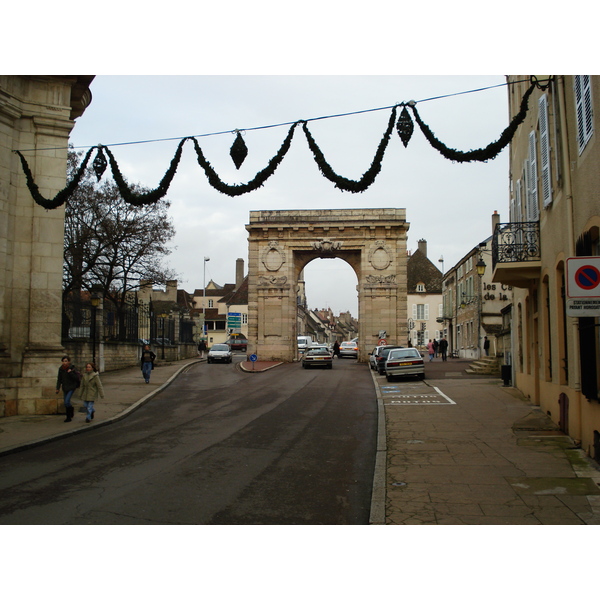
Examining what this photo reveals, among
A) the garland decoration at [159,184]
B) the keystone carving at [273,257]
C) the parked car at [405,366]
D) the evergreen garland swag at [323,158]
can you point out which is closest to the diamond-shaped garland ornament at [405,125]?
the evergreen garland swag at [323,158]

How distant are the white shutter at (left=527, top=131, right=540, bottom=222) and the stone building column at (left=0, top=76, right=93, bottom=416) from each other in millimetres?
12311

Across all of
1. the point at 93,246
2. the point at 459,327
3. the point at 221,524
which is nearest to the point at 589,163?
the point at 221,524

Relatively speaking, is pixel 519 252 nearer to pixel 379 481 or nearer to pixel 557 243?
pixel 557 243

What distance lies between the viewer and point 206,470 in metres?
10.1

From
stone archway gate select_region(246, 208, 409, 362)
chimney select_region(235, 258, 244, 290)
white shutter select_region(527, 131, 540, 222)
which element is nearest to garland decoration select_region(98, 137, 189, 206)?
white shutter select_region(527, 131, 540, 222)

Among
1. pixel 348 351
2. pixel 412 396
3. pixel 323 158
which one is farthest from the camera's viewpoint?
pixel 348 351

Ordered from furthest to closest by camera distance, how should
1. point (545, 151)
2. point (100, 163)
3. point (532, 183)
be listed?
point (532, 183), point (545, 151), point (100, 163)

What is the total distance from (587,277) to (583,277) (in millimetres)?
43

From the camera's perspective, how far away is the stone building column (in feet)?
52.5

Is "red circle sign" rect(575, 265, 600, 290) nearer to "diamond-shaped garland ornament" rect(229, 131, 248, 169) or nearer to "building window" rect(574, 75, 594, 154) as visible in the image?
"building window" rect(574, 75, 594, 154)

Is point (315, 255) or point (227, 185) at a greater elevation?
point (315, 255)

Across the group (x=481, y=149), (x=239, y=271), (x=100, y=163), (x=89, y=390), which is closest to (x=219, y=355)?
(x=89, y=390)

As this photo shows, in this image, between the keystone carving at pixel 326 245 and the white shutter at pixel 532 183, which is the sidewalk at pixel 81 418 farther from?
the keystone carving at pixel 326 245

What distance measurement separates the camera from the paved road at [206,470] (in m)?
7.50
